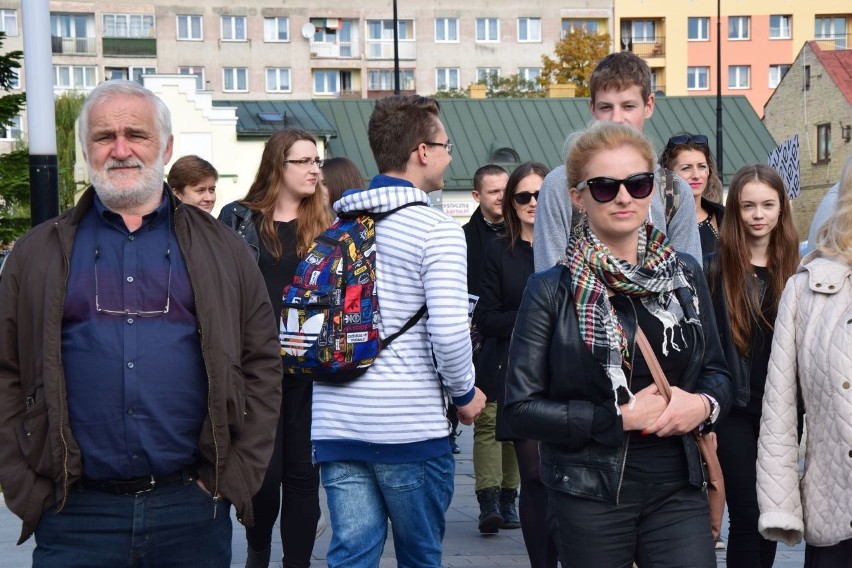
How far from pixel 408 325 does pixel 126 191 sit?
1.30m

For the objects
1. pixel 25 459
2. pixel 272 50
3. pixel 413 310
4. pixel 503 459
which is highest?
pixel 272 50

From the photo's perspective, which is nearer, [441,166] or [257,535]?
[441,166]

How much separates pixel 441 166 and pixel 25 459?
2032 millimetres

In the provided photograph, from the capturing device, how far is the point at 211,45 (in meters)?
74.1

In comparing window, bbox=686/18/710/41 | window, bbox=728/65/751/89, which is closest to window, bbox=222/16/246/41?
window, bbox=686/18/710/41

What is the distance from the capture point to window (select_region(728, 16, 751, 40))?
79688 millimetres

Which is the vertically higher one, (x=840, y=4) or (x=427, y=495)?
(x=840, y=4)

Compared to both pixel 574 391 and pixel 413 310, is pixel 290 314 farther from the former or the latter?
pixel 574 391

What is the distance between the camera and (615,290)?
4.09 metres

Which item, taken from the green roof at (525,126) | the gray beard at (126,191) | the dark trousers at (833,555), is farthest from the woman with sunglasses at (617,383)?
the green roof at (525,126)

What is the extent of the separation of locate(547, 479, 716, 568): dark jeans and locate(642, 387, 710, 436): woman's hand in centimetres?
17

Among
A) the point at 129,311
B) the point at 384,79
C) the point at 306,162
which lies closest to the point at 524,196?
the point at 306,162

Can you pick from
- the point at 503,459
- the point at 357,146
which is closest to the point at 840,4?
the point at 357,146

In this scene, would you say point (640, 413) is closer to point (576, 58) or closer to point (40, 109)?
point (40, 109)
